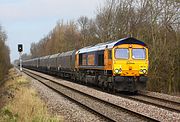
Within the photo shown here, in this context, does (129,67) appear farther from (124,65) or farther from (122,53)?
(122,53)

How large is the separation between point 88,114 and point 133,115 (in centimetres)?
170

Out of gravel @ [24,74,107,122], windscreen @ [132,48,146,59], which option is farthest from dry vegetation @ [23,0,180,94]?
gravel @ [24,74,107,122]

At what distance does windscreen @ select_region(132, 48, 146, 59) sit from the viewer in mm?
21250

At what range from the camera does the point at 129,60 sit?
21031mm

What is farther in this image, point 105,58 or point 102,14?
point 102,14

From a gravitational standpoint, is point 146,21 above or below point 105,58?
above

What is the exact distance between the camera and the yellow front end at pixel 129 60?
20.7 meters

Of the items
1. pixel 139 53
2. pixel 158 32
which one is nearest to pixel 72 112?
pixel 139 53

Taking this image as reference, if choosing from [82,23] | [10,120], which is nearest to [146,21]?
[10,120]

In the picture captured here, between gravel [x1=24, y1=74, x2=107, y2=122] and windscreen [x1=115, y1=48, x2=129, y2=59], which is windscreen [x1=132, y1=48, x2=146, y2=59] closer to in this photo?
windscreen [x1=115, y1=48, x2=129, y2=59]

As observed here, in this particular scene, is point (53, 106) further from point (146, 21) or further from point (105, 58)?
point (146, 21)

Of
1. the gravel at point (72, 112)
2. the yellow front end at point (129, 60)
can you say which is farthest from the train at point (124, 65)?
the gravel at point (72, 112)

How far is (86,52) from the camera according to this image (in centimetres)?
2791

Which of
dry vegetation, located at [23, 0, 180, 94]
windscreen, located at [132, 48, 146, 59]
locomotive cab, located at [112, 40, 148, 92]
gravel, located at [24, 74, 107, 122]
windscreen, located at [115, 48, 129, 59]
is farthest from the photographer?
dry vegetation, located at [23, 0, 180, 94]
